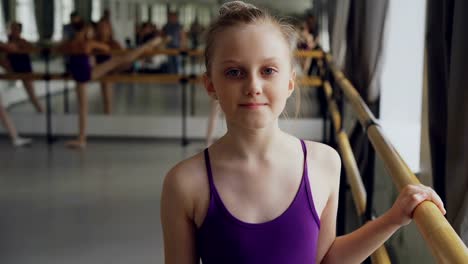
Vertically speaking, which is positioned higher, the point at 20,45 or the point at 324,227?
the point at 324,227

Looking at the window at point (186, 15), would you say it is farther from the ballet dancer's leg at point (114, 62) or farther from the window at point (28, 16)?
the ballet dancer's leg at point (114, 62)

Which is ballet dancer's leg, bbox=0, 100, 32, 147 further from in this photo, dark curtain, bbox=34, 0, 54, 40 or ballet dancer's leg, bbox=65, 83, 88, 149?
dark curtain, bbox=34, 0, 54, 40

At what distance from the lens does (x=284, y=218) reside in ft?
4.33

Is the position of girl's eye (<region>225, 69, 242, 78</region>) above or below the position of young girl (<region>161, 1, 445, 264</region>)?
above

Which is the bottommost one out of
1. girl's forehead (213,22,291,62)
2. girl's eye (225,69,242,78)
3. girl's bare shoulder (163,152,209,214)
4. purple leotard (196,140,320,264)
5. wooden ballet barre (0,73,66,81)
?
wooden ballet barre (0,73,66,81)

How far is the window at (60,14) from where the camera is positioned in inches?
464

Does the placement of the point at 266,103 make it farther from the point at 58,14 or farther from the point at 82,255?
the point at 58,14

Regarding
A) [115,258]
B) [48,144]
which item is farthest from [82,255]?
[48,144]

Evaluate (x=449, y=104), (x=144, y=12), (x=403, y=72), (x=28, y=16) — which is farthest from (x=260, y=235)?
(x=144, y=12)

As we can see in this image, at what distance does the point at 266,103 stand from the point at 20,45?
26.9ft

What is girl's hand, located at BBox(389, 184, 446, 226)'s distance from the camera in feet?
4.07

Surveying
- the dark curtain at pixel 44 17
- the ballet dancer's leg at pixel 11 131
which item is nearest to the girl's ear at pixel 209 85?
the ballet dancer's leg at pixel 11 131

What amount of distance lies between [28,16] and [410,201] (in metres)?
11.0

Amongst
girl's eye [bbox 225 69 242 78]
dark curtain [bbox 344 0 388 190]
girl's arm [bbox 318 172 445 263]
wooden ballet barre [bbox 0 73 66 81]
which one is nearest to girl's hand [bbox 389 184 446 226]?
girl's arm [bbox 318 172 445 263]
